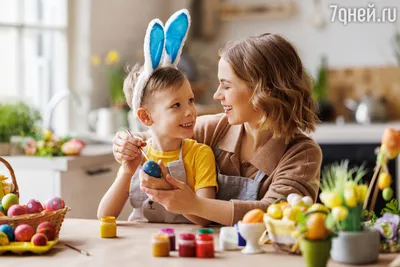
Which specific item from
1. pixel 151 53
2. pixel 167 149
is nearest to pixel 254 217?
pixel 167 149

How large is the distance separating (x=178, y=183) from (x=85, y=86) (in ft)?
10.1

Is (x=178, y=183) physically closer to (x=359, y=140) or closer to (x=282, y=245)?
(x=282, y=245)

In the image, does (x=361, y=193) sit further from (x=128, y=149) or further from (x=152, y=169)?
(x=128, y=149)

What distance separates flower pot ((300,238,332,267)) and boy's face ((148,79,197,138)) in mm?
821

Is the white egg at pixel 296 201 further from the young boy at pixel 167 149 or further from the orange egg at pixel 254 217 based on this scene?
the young boy at pixel 167 149

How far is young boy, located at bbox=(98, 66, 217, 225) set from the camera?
2.42m

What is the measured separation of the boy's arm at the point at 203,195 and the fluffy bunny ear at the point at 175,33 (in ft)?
1.52

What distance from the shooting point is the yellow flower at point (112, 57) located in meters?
5.07

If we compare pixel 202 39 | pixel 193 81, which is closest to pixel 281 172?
pixel 193 81

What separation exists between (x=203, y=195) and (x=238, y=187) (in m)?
0.15

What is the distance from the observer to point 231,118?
2.48m

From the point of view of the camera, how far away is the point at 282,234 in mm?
1904
